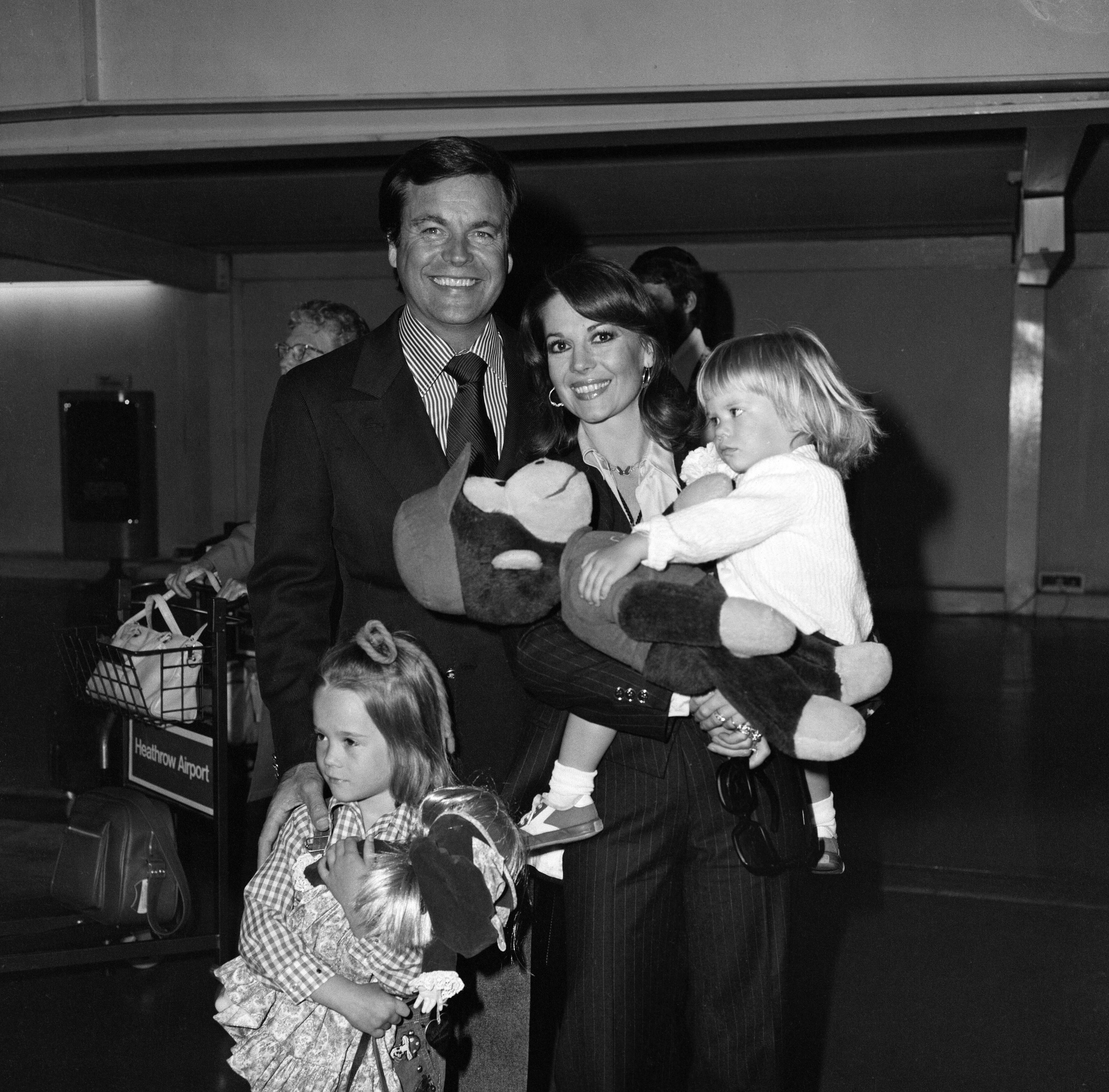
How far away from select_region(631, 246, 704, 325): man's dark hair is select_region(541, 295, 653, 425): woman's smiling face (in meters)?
1.71

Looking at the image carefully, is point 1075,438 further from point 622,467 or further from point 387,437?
point 387,437

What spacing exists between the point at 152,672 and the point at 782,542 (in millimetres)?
2295

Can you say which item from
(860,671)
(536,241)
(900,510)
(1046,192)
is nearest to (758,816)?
(860,671)

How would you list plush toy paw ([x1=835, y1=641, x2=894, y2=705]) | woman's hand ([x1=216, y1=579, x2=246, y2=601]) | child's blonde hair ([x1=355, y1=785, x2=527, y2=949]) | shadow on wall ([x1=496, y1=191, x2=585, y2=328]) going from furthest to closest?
shadow on wall ([x1=496, y1=191, x2=585, y2=328]) → woman's hand ([x1=216, y1=579, x2=246, y2=601]) → child's blonde hair ([x1=355, y1=785, x2=527, y2=949]) → plush toy paw ([x1=835, y1=641, x2=894, y2=705])

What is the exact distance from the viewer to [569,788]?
1.75 meters

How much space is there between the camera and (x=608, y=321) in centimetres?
179

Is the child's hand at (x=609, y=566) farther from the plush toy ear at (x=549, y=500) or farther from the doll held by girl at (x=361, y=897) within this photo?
the doll held by girl at (x=361, y=897)

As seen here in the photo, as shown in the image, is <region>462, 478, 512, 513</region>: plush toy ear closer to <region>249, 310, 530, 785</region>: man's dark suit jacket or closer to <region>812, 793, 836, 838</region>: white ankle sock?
<region>249, 310, 530, 785</region>: man's dark suit jacket

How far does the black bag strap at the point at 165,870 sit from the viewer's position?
3223 mm

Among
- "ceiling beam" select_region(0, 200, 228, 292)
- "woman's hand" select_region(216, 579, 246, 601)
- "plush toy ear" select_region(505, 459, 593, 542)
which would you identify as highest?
"ceiling beam" select_region(0, 200, 228, 292)

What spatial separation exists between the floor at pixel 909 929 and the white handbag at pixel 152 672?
0.73m

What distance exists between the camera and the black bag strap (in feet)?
10.6

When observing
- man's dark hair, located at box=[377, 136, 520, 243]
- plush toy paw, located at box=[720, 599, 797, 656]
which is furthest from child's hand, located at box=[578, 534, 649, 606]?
man's dark hair, located at box=[377, 136, 520, 243]

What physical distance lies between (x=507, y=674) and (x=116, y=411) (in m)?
8.60
